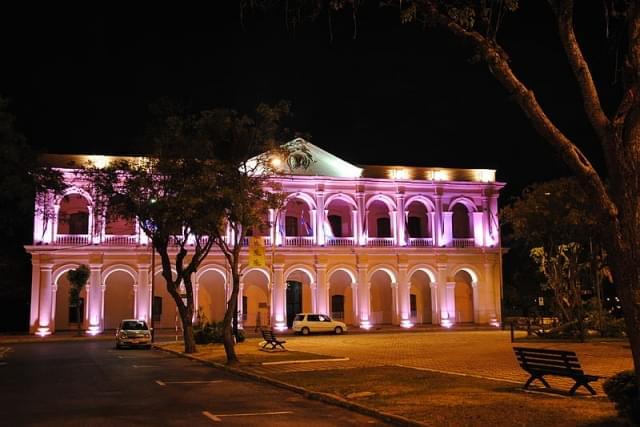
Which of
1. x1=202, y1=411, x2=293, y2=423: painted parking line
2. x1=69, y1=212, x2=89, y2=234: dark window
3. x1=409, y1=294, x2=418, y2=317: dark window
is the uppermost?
x1=69, y1=212, x2=89, y2=234: dark window

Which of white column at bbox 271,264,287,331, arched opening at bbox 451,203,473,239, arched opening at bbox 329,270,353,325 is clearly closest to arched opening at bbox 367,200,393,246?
arched opening at bbox 329,270,353,325

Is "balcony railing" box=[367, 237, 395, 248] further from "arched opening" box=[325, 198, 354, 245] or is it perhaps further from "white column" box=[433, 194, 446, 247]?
"white column" box=[433, 194, 446, 247]

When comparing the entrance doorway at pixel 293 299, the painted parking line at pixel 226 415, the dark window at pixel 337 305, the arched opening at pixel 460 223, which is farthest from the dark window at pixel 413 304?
the painted parking line at pixel 226 415

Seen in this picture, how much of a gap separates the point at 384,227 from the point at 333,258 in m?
5.66

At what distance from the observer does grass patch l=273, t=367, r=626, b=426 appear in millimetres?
9094

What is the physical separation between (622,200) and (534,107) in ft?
4.60

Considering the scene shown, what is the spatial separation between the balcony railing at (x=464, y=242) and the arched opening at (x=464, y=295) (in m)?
2.25

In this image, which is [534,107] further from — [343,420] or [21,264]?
[21,264]

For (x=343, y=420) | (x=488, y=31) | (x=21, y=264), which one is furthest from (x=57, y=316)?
(x=488, y=31)

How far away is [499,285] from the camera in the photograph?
1812 inches

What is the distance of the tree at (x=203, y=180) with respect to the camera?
20938 millimetres

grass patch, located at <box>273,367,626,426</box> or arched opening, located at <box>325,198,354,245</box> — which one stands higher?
arched opening, located at <box>325,198,354,245</box>

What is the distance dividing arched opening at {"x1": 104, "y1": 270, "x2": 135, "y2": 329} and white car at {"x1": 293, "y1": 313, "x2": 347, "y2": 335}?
1127cm

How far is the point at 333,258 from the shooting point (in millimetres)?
43844
